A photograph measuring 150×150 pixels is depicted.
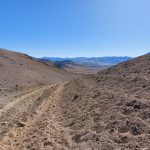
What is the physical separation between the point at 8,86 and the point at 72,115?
23979 mm

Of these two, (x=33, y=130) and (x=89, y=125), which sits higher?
(x=89, y=125)

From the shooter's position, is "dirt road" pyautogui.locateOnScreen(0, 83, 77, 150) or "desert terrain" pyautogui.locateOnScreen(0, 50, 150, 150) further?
"dirt road" pyautogui.locateOnScreen(0, 83, 77, 150)

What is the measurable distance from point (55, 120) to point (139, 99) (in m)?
4.36

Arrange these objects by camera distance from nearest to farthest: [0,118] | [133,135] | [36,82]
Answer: [133,135] → [0,118] → [36,82]

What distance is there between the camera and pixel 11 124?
1454cm

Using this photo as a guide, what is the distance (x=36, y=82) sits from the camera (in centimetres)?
4488

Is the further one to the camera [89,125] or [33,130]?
[33,130]

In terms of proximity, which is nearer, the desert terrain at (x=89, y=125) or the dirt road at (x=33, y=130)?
the desert terrain at (x=89, y=125)

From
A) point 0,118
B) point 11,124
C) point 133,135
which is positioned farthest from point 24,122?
point 133,135

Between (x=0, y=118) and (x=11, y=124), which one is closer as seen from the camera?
(x=11, y=124)

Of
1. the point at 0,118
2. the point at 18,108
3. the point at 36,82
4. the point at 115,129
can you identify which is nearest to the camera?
the point at 115,129

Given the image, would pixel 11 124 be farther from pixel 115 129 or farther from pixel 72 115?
pixel 115 129

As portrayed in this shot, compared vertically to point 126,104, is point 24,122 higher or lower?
lower

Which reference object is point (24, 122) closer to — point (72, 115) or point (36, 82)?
point (72, 115)
